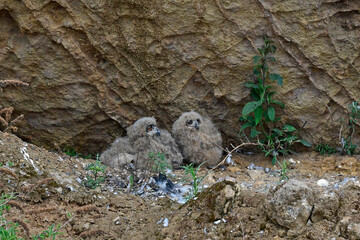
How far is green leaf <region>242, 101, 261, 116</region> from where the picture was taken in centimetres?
654

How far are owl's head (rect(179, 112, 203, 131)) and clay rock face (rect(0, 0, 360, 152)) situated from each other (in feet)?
0.70

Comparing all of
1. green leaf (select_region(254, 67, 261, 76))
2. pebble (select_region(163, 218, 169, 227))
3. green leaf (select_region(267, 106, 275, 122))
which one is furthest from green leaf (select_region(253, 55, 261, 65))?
pebble (select_region(163, 218, 169, 227))

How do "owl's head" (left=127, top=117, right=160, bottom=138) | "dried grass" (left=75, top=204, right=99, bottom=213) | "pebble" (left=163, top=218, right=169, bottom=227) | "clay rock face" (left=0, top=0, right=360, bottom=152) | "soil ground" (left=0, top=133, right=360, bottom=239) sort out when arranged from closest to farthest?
"soil ground" (left=0, top=133, right=360, bottom=239), "dried grass" (left=75, top=204, right=99, bottom=213), "pebble" (left=163, top=218, right=169, bottom=227), "clay rock face" (left=0, top=0, right=360, bottom=152), "owl's head" (left=127, top=117, right=160, bottom=138)

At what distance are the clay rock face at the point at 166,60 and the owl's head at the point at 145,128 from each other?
0.35 metres

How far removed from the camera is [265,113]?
6824mm

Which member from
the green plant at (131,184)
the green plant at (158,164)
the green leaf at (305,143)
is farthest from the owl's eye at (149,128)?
the green leaf at (305,143)

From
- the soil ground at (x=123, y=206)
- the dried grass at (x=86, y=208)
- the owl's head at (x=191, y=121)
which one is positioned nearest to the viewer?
the soil ground at (x=123, y=206)

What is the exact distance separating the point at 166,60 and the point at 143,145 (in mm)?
1203

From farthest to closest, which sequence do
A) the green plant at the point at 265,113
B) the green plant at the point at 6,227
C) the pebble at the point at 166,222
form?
the green plant at the point at 265,113 → the pebble at the point at 166,222 → the green plant at the point at 6,227

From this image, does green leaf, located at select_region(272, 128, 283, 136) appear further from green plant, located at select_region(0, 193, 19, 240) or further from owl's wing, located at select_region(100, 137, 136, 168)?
green plant, located at select_region(0, 193, 19, 240)

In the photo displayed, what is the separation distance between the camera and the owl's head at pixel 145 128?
22.4ft

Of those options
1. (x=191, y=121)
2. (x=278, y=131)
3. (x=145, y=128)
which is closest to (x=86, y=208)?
(x=145, y=128)

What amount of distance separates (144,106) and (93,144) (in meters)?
1.01

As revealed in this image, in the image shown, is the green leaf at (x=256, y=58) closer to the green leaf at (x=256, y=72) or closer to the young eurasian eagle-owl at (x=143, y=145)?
the green leaf at (x=256, y=72)
